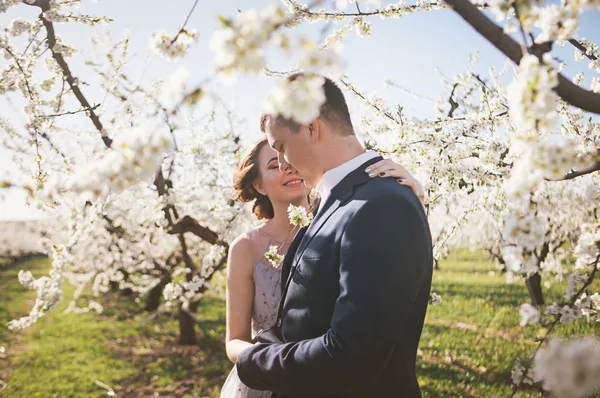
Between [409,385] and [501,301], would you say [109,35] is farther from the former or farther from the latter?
[501,301]

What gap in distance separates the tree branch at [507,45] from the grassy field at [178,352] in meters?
4.00

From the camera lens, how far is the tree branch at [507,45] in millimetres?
1109

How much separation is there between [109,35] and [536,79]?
23.2ft

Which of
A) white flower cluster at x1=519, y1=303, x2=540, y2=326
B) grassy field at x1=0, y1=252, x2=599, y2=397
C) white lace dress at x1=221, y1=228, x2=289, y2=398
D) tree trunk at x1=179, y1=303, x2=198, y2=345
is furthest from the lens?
tree trunk at x1=179, y1=303, x2=198, y2=345

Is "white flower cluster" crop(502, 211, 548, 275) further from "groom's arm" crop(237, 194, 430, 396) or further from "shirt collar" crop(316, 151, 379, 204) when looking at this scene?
"shirt collar" crop(316, 151, 379, 204)

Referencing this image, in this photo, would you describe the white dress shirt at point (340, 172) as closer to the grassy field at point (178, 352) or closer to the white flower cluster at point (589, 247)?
the white flower cluster at point (589, 247)

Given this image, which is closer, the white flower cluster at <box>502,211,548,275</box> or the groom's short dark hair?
the white flower cluster at <box>502,211,548,275</box>

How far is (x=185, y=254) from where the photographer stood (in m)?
6.13

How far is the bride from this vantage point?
2.25 metres

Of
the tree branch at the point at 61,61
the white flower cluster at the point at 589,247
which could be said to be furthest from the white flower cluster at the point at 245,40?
the tree branch at the point at 61,61

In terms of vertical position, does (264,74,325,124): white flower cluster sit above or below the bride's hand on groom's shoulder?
above

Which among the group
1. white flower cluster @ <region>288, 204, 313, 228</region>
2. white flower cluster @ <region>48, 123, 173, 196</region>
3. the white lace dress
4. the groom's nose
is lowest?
the white lace dress

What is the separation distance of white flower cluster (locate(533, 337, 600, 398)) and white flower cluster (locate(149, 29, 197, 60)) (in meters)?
1.38

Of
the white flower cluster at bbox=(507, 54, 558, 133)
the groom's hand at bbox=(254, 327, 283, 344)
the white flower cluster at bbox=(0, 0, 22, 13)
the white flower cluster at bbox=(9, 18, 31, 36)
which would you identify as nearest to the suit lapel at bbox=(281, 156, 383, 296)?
the groom's hand at bbox=(254, 327, 283, 344)
